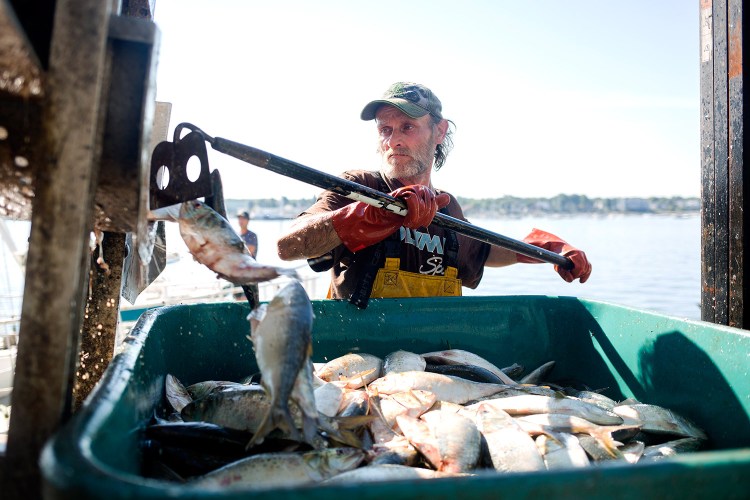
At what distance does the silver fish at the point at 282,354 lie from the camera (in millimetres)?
1869

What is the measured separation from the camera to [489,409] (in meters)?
2.54

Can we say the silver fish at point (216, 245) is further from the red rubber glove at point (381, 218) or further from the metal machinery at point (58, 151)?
the red rubber glove at point (381, 218)

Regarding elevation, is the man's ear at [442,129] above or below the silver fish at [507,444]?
above

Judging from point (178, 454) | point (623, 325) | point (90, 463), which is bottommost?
point (178, 454)

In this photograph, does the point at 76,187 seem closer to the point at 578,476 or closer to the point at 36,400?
the point at 36,400

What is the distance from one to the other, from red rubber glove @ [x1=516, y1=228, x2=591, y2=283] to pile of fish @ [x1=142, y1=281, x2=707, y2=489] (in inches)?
59.2

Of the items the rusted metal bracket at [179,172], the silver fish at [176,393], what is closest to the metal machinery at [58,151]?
the rusted metal bracket at [179,172]

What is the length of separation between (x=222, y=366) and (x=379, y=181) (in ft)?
6.33

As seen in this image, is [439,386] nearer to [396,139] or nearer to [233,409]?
[233,409]

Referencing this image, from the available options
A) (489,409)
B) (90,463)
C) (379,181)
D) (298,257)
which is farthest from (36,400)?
(379,181)

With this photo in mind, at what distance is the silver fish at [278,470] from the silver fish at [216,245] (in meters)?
0.63

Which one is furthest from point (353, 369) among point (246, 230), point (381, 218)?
point (246, 230)

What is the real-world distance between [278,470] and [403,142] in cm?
327

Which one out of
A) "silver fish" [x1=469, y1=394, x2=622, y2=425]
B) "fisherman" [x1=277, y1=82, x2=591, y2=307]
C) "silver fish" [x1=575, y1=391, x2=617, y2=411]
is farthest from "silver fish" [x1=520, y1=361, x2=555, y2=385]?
"fisherman" [x1=277, y1=82, x2=591, y2=307]
